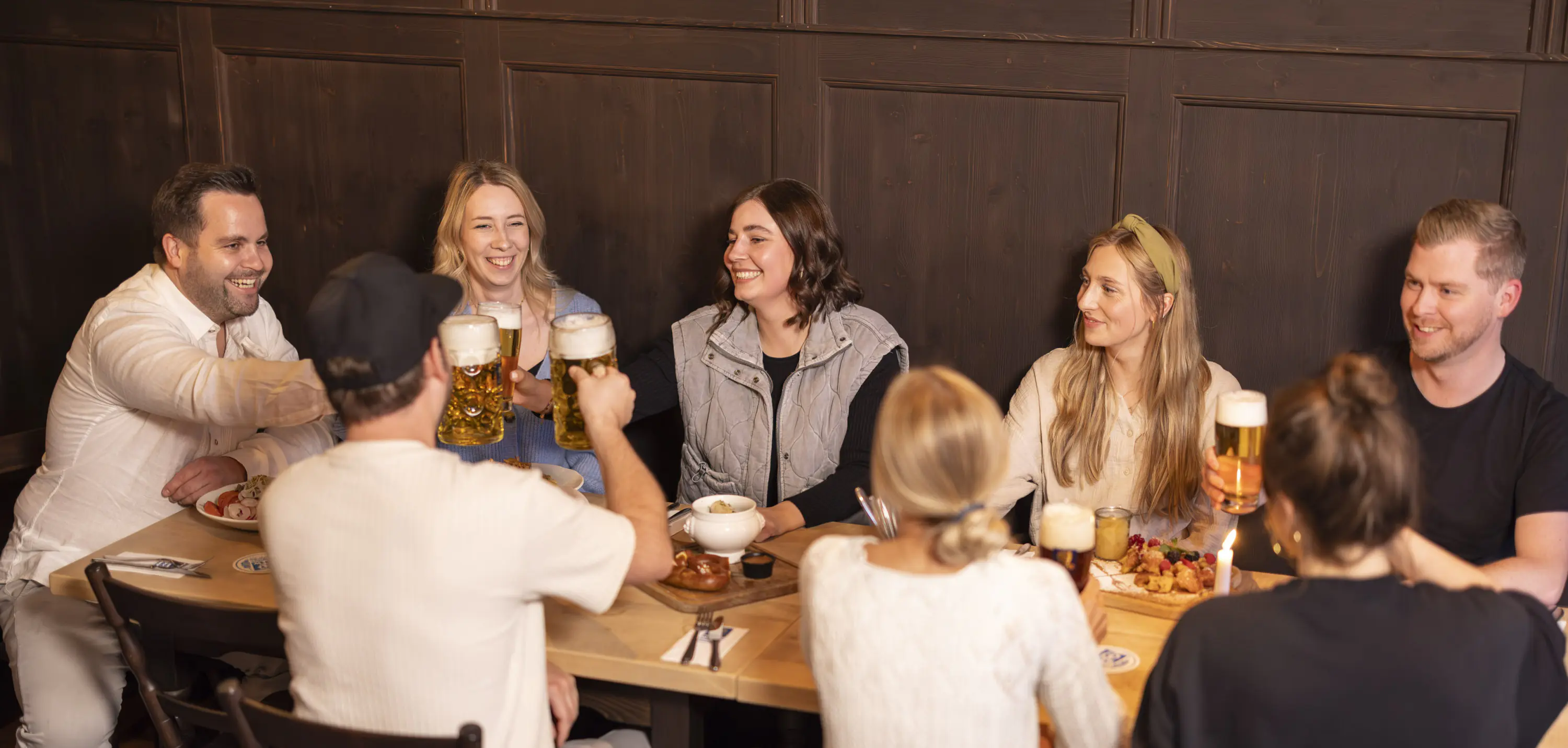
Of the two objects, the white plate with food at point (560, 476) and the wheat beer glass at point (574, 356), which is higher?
the wheat beer glass at point (574, 356)

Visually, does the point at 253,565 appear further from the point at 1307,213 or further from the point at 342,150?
the point at 1307,213

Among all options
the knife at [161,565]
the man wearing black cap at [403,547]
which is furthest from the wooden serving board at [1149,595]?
the knife at [161,565]

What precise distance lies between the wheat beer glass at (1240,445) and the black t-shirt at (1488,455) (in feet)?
Result: 2.18

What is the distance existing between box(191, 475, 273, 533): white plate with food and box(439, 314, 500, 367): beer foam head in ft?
2.01

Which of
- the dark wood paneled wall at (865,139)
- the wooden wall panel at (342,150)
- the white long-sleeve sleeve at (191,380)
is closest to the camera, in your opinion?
the white long-sleeve sleeve at (191,380)

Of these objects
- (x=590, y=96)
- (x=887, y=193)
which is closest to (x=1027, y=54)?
(x=887, y=193)

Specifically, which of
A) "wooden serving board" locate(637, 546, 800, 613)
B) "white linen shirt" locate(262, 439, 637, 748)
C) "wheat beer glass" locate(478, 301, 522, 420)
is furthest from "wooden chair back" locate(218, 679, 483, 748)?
"wheat beer glass" locate(478, 301, 522, 420)

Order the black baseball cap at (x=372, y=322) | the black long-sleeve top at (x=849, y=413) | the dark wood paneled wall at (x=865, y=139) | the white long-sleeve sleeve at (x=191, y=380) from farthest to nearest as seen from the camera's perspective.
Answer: the dark wood paneled wall at (x=865, y=139) → the black long-sleeve top at (x=849, y=413) → the white long-sleeve sleeve at (x=191, y=380) → the black baseball cap at (x=372, y=322)

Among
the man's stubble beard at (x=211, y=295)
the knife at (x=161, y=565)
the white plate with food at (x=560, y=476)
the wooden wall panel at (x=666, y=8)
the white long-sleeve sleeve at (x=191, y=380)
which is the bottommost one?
the knife at (x=161, y=565)

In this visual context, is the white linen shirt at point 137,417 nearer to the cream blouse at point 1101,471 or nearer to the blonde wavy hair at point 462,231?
the blonde wavy hair at point 462,231

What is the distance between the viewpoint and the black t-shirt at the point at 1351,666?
1379 mm

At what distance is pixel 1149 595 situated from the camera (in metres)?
2.14

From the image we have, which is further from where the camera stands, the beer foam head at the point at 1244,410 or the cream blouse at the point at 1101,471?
the cream blouse at the point at 1101,471

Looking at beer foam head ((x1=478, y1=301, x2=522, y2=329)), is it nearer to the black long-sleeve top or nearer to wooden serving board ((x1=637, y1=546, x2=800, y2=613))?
the black long-sleeve top
